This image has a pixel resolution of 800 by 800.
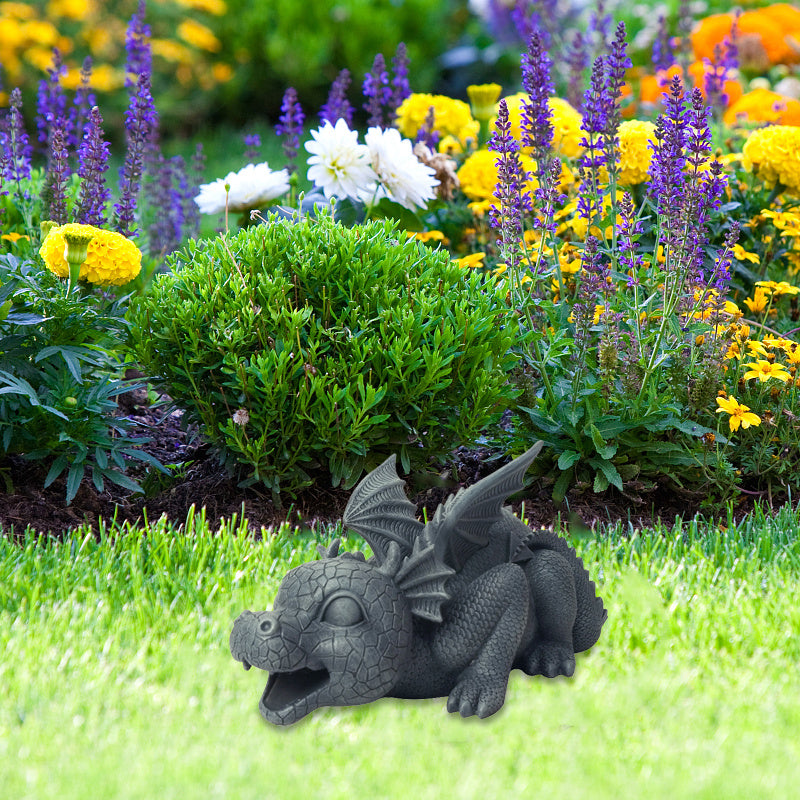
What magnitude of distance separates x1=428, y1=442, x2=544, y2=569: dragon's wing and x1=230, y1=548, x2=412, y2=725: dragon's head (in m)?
0.19

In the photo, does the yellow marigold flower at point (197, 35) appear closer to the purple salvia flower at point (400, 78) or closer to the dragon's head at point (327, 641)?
the purple salvia flower at point (400, 78)

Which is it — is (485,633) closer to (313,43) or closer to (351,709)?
(351,709)

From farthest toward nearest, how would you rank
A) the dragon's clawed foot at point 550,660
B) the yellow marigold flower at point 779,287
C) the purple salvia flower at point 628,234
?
1. the yellow marigold flower at point 779,287
2. the purple salvia flower at point 628,234
3. the dragon's clawed foot at point 550,660

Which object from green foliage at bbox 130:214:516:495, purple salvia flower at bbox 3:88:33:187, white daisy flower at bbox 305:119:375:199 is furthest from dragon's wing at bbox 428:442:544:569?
purple salvia flower at bbox 3:88:33:187

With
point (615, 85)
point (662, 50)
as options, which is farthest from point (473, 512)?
point (662, 50)

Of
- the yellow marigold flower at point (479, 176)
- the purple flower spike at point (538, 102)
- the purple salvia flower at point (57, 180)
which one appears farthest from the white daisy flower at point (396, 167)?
the purple salvia flower at point (57, 180)

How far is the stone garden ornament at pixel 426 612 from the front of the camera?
2.20 metres

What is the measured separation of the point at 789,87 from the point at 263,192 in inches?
229

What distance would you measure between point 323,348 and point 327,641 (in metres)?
1.46

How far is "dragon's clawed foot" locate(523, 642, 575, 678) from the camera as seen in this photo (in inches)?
96.6

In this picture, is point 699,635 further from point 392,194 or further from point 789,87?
point 789,87

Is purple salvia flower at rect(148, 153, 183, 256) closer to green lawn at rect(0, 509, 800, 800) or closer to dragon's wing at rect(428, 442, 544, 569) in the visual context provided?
green lawn at rect(0, 509, 800, 800)

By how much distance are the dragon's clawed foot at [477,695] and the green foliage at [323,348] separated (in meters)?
1.21

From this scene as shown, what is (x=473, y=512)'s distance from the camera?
2.40 m
